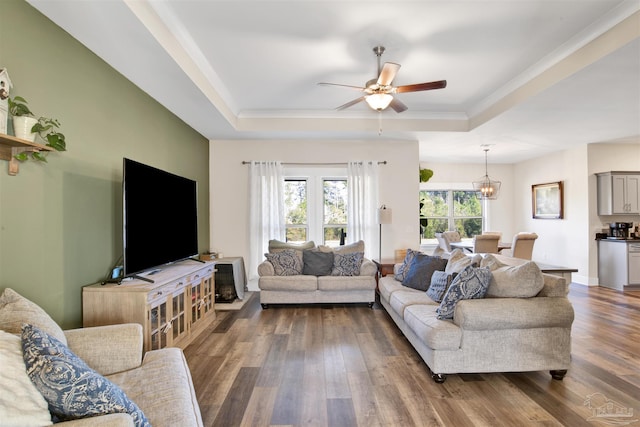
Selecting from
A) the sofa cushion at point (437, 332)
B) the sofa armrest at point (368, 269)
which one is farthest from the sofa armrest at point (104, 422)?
the sofa armrest at point (368, 269)

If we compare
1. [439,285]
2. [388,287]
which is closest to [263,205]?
[388,287]

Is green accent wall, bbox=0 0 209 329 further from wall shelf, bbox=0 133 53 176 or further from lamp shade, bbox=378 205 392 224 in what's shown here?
lamp shade, bbox=378 205 392 224

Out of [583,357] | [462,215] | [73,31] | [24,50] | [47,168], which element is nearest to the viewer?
[24,50]

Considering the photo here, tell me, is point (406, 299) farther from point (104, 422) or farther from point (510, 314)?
point (104, 422)

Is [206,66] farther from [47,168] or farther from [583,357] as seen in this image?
[583,357]

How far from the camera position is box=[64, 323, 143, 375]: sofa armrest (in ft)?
5.83

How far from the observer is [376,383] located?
2.45m

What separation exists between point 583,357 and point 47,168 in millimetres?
4593

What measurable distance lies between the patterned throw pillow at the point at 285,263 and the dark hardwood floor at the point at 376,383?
945 millimetres

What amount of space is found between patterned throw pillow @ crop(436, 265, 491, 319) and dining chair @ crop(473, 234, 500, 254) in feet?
10.5

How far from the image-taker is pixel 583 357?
9.48 feet

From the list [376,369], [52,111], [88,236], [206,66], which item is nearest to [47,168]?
[52,111]

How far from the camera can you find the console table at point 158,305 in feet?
8.02

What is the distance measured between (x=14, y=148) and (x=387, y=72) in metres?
2.70
